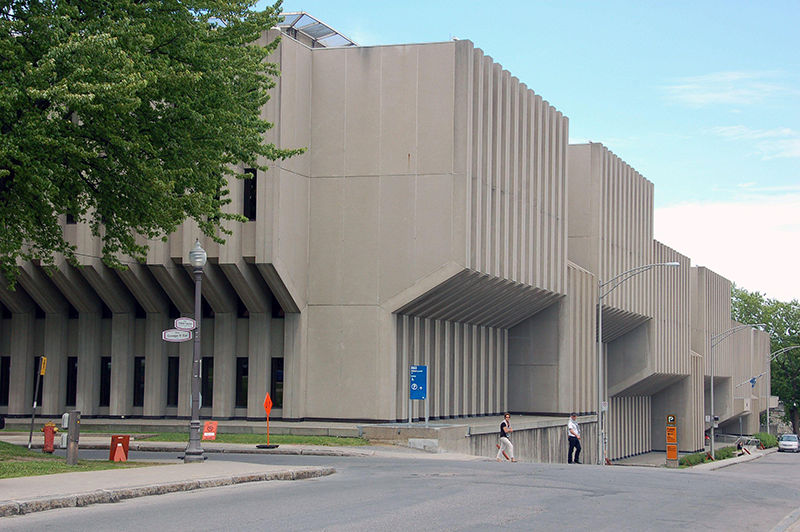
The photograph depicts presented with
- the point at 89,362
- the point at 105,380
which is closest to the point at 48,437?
the point at 89,362

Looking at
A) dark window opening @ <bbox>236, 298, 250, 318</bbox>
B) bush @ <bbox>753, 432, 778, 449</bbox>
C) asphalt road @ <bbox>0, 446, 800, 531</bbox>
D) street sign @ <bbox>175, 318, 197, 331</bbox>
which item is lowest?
bush @ <bbox>753, 432, 778, 449</bbox>

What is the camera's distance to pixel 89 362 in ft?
120

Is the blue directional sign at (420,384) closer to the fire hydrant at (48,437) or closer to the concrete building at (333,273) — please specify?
the concrete building at (333,273)

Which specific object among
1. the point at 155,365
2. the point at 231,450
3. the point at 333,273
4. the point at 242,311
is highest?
the point at 333,273

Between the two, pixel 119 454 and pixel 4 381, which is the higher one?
pixel 4 381

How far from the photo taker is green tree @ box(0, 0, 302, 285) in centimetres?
1725

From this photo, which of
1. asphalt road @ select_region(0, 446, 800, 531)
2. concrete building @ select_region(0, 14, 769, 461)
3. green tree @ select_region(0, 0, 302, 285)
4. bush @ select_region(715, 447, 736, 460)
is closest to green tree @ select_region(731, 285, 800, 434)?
bush @ select_region(715, 447, 736, 460)

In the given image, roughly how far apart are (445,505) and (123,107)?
9394 millimetres

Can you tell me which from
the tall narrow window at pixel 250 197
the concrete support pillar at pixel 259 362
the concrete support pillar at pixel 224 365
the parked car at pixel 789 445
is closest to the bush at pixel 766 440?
the parked car at pixel 789 445

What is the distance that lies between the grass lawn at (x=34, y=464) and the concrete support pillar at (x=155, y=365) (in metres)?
13.9

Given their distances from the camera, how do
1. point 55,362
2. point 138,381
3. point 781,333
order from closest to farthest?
point 138,381, point 55,362, point 781,333

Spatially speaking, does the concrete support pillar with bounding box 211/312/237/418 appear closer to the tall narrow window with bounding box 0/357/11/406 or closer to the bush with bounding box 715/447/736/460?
the tall narrow window with bounding box 0/357/11/406

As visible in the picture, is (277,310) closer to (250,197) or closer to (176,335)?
(250,197)

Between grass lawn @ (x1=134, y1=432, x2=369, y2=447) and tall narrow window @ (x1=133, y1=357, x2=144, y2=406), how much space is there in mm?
6202
